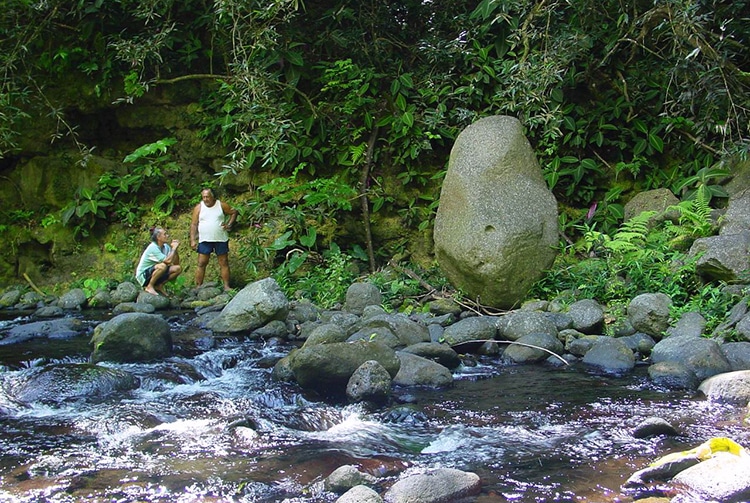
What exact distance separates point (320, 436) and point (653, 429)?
2.16m

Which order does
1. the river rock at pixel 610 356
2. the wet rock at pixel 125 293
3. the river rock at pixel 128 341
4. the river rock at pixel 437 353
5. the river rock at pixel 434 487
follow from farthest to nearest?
the wet rock at pixel 125 293 < the river rock at pixel 128 341 < the river rock at pixel 437 353 < the river rock at pixel 610 356 < the river rock at pixel 434 487

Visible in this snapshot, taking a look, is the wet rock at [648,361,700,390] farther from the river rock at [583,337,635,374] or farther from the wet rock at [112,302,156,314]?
A: the wet rock at [112,302,156,314]

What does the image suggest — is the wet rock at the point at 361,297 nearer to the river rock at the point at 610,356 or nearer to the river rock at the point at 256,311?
the river rock at the point at 256,311

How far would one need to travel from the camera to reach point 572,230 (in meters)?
10.7

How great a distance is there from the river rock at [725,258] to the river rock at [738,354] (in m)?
1.35

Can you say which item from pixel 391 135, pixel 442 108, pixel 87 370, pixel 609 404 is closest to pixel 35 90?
pixel 391 135

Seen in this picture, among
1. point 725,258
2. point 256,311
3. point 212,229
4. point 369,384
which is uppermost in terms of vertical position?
point 212,229

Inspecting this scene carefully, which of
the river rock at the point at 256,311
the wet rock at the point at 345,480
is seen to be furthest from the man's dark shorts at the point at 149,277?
the wet rock at the point at 345,480

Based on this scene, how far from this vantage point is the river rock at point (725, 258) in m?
7.34

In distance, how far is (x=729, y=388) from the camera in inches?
211

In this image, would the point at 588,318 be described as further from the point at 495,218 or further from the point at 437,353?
the point at 437,353

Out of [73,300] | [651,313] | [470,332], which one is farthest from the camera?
[73,300]

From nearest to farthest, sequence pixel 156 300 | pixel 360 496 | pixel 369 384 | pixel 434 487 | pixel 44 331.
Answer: pixel 360 496 → pixel 434 487 → pixel 369 384 → pixel 44 331 → pixel 156 300

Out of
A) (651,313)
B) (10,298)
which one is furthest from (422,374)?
(10,298)
